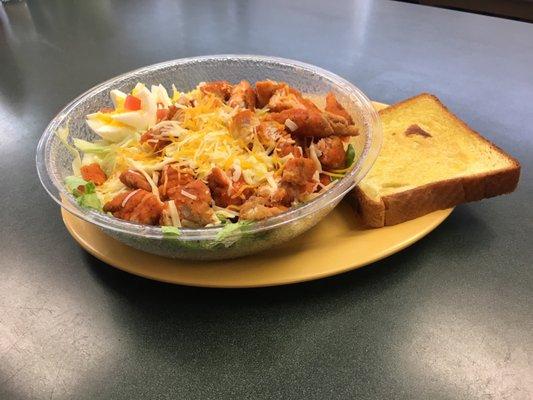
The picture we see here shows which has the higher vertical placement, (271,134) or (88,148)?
(271,134)

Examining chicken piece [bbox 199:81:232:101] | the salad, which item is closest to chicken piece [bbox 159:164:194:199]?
the salad

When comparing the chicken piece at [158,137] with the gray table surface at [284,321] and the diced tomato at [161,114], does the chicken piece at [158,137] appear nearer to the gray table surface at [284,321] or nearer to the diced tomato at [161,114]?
the diced tomato at [161,114]

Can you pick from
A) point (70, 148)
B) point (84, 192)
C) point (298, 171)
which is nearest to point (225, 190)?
point (298, 171)

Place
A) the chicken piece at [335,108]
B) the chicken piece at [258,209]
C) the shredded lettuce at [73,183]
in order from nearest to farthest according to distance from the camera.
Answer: the chicken piece at [258,209]
the shredded lettuce at [73,183]
the chicken piece at [335,108]

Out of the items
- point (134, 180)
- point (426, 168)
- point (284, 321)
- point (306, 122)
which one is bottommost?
point (284, 321)

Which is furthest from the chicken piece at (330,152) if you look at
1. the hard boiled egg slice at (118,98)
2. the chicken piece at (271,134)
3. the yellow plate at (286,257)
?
the hard boiled egg slice at (118,98)

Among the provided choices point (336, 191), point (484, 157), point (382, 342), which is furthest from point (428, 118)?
point (382, 342)

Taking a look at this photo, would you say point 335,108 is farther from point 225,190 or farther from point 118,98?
point 118,98

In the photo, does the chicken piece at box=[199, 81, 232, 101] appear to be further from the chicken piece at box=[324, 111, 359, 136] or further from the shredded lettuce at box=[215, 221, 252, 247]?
the shredded lettuce at box=[215, 221, 252, 247]

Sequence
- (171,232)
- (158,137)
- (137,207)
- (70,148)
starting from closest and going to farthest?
1. (171,232)
2. (137,207)
3. (158,137)
4. (70,148)
